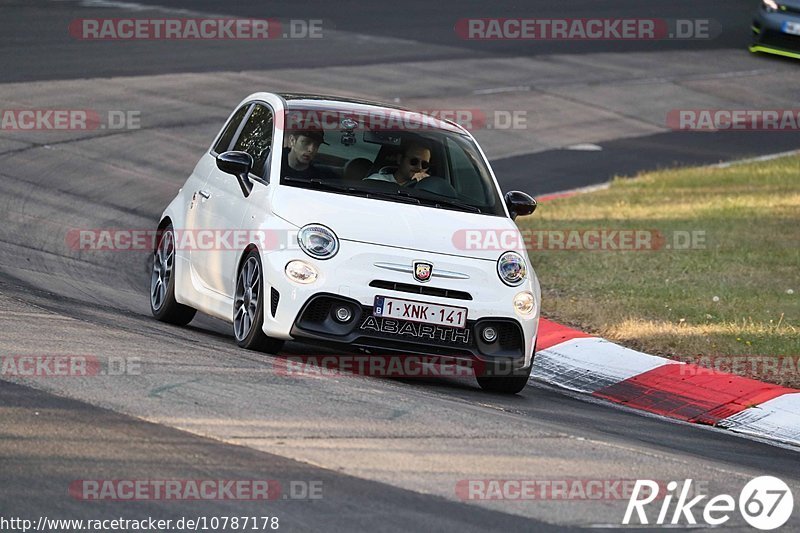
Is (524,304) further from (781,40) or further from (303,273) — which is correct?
(781,40)

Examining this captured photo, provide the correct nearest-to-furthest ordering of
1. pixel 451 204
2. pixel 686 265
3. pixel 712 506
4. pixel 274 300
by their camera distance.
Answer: pixel 712 506, pixel 274 300, pixel 451 204, pixel 686 265

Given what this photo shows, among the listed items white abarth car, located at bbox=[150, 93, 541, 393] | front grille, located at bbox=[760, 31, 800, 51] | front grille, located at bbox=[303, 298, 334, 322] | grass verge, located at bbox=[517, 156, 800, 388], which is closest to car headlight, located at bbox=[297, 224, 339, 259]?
white abarth car, located at bbox=[150, 93, 541, 393]

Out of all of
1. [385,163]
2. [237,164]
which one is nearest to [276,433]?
[237,164]

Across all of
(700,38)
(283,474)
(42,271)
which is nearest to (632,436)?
(283,474)

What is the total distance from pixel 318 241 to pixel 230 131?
2230 mm

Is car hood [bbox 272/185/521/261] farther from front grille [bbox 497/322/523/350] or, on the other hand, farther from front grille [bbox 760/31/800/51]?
front grille [bbox 760/31/800/51]

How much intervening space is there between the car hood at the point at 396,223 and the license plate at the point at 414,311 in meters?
0.35

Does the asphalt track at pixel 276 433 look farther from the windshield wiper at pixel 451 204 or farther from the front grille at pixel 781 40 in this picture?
the front grille at pixel 781 40

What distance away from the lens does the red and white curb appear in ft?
31.3

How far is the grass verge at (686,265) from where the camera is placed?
11291mm

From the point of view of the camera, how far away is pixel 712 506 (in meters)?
6.62

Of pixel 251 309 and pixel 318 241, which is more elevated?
pixel 318 241

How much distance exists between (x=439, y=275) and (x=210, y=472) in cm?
293

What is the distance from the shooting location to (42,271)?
12000mm
